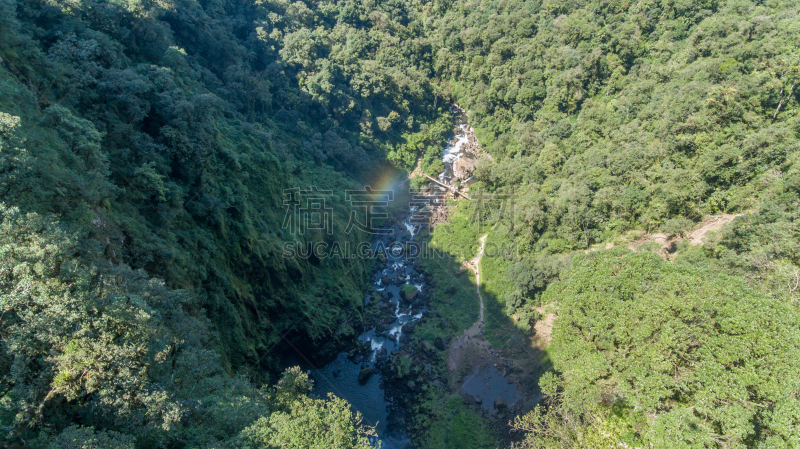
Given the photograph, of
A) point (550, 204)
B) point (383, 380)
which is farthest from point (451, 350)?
point (550, 204)

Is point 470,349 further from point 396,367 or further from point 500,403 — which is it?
point 396,367

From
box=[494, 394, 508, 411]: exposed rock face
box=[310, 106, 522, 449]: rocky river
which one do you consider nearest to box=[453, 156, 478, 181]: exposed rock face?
box=[310, 106, 522, 449]: rocky river

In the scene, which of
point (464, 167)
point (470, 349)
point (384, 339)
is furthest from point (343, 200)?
point (470, 349)

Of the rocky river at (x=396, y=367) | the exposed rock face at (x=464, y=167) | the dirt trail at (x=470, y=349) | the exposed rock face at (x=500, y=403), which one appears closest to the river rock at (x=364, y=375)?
the rocky river at (x=396, y=367)

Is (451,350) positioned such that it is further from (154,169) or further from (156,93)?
(156,93)

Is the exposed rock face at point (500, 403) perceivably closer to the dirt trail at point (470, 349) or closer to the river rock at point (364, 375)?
the dirt trail at point (470, 349)

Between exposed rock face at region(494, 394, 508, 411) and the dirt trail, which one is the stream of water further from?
exposed rock face at region(494, 394, 508, 411)

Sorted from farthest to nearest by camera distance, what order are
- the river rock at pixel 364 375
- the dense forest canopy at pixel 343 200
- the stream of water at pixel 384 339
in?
the river rock at pixel 364 375 < the stream of water at pixel 384 339 < the dense forest canopy at pixel 343 200

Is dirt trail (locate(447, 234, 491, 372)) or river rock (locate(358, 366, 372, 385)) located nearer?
river rock (locate(358, 366, 372, 385))
